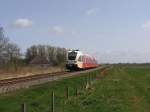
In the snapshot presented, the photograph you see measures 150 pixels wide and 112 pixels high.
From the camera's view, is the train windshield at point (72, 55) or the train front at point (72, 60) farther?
the train windshield at point (72, 55)

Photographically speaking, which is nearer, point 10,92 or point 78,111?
point 78,111

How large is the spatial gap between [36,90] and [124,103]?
7847 millimetres

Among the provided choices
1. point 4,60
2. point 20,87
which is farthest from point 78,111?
point 4,60

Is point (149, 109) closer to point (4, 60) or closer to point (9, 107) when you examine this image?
point (9, 107)

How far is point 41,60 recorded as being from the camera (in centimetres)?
12162

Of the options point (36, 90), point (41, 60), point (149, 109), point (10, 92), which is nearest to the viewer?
point (149, 109)

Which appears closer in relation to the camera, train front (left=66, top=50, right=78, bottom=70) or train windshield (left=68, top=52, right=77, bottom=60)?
train front (left=66, top=50, right=78, bottom=70)

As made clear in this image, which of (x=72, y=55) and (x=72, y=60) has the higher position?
(x=72, y=55)

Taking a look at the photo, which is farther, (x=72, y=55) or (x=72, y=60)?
(x=72, y=55)

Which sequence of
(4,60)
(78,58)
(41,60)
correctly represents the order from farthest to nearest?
1. (41,60)
2. (4,60)
3. (78,58)

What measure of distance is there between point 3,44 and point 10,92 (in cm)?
6010

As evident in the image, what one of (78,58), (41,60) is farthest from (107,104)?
(41,60)

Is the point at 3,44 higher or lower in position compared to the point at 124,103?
higher

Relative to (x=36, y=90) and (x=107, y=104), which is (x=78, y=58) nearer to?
(x=36, y=90)
